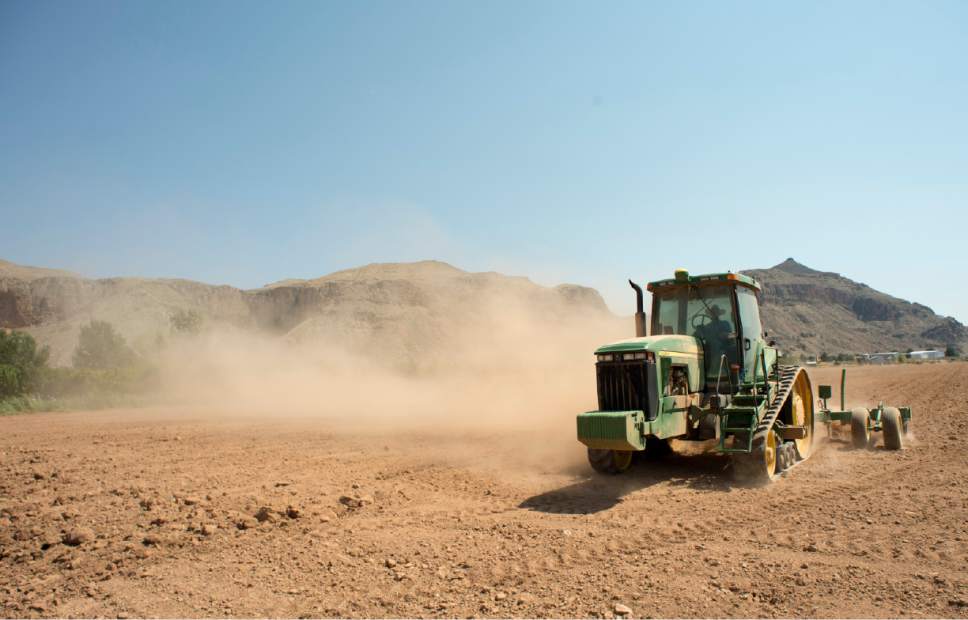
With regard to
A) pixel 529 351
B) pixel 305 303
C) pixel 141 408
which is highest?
pixel 305 303

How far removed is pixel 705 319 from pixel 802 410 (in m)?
3.50

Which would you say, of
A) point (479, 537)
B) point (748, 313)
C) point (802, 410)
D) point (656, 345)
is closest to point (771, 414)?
point (748, 313)

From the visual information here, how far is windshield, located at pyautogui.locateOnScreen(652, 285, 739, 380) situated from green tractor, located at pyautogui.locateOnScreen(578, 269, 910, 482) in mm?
16

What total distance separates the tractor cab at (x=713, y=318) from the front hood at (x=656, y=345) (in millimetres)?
598

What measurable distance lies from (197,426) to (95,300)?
197 feet

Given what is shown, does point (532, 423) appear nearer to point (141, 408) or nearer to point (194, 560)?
point (194, 560)

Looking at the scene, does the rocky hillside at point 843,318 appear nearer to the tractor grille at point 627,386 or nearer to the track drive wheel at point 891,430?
the track drive wheel at point 891,430

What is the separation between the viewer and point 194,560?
6.09 m

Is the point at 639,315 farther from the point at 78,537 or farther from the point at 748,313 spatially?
the point at 78,537

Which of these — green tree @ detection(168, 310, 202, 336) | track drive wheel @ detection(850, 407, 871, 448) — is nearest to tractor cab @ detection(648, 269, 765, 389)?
track drive wheel @ detection(850, 407, 871, 448)

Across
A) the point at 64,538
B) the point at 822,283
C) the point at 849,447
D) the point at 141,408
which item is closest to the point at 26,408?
the point at 141,408

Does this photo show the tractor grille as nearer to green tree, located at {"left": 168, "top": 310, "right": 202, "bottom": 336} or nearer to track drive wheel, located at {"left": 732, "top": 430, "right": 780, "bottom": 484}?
track drive wheel, located at {"left": 732, "top": 430, "right": 780, "bottom": 484}

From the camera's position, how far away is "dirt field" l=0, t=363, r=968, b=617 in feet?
16.0

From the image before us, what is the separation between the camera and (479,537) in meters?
6.47
